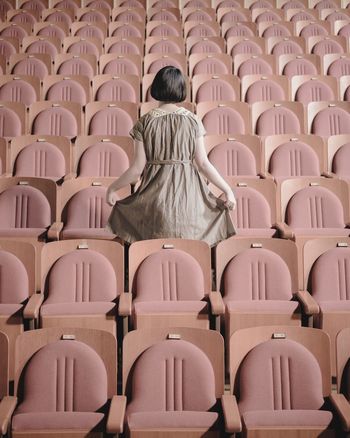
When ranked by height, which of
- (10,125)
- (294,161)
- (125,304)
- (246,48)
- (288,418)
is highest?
(246,48)

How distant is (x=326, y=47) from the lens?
1.84 metres

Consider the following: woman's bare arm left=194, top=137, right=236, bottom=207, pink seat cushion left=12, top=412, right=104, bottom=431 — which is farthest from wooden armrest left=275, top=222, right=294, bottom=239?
pink seat cushion left=12, top=412, right=104, bottom=431

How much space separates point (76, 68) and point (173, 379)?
1.12 m

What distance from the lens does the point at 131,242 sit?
95cm

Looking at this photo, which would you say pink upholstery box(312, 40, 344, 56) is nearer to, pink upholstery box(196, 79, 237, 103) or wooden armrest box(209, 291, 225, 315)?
pink upholstery box(196, 79, 237, 103)

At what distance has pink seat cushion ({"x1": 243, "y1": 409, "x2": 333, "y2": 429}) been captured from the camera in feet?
2.14

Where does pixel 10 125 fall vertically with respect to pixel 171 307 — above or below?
above

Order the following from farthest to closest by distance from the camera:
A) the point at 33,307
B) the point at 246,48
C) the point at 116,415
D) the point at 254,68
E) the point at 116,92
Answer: the point at 246,48 → the point at 254,68 → the point at 116,92 → the point at 33,307 → the point at 116,415

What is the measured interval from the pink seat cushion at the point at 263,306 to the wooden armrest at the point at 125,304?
0.37 ft

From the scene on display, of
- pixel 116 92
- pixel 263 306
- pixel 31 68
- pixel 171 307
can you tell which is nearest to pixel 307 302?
pixel 263 306

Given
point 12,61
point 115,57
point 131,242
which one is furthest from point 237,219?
point 12,61

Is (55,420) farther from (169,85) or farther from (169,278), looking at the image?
(169,85)

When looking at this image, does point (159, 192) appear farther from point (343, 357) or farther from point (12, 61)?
point (12, 61)

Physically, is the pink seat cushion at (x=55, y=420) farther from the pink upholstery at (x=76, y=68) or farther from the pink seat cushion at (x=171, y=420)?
the pink upholstery at (x=76, y=68)
